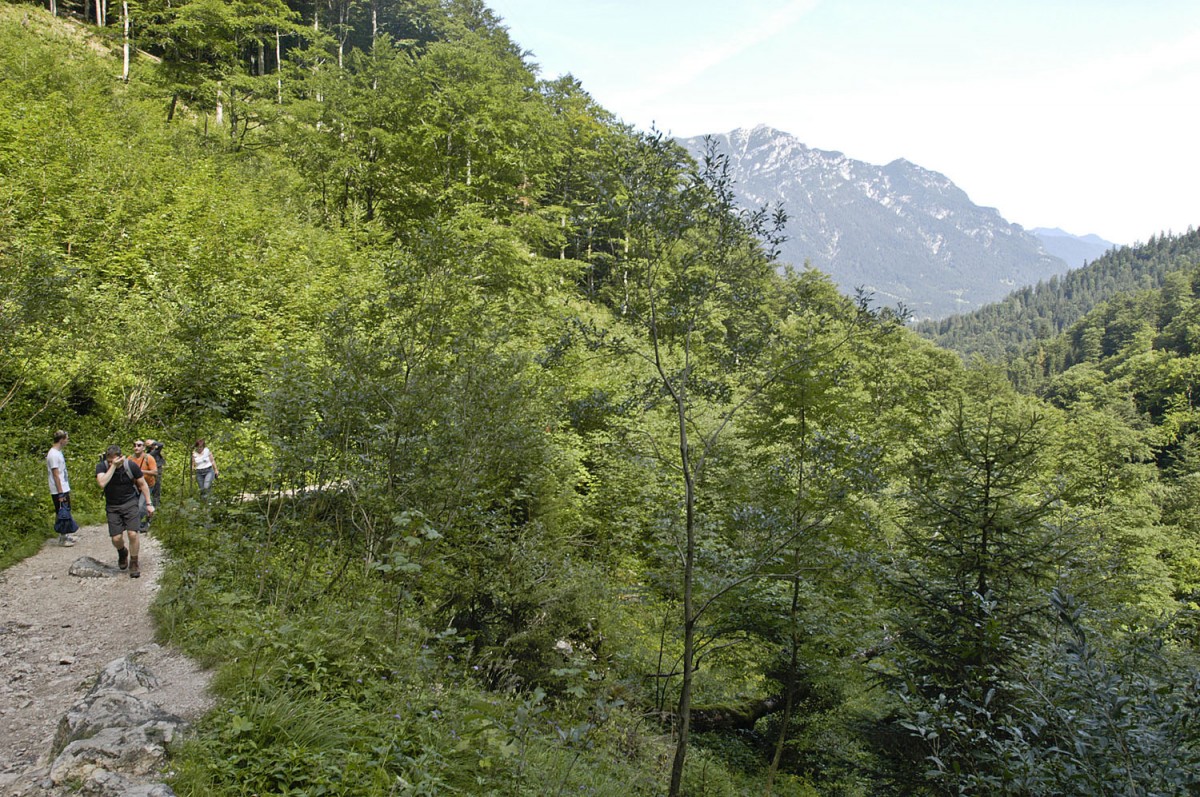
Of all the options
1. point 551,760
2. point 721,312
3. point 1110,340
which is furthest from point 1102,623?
point 1110,340

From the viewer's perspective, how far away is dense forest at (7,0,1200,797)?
4.89 m

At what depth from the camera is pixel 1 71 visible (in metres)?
20.0

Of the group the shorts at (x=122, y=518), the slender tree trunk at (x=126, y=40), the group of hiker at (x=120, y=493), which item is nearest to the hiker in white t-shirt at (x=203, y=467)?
the group of hiker at (x=120, y=493)

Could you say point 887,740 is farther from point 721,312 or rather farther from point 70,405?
point 70,405

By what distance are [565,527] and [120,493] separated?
25.7 feet

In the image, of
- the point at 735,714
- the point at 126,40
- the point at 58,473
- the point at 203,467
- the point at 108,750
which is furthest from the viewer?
the point at 126,40

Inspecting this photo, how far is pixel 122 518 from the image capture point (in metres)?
8.64

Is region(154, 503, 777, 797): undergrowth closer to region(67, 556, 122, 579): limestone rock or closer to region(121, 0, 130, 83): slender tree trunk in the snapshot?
region(67, 556, 122, 579): limestone rock

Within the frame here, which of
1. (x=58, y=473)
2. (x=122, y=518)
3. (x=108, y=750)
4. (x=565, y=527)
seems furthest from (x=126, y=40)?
(x=108, y=750)

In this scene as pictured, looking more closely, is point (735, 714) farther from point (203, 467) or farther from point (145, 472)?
point (145, 472)

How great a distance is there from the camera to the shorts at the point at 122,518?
8602mm

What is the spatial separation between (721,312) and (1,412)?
13430 millimetres

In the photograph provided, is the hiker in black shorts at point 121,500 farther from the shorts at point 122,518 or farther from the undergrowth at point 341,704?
the undergrowth at point 341,704

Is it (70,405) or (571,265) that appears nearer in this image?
(70,405)
